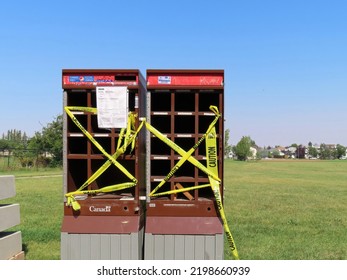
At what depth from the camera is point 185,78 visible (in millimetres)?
5660

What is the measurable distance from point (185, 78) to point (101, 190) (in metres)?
2.00

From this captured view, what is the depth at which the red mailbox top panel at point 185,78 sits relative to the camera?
5.62 meters

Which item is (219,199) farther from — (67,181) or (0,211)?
(0,211)

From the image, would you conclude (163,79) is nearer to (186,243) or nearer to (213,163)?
(213,163)

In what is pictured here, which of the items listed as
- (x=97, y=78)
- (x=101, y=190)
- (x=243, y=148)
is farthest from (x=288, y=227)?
(x=243, y=148)

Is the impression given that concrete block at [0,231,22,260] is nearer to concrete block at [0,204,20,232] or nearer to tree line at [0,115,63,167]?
concrete block at [0,204,20,232]

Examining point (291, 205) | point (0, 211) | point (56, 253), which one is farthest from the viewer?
point (291, 205)

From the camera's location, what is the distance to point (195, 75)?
18.5 feet

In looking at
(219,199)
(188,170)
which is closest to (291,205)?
(188,170)

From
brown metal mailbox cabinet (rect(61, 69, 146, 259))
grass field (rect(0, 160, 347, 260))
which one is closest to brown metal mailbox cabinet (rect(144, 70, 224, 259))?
brown metal mailbox cabinet (rect(61, 69, 146, 259))

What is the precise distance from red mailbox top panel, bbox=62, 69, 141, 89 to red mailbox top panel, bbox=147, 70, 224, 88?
25 cm

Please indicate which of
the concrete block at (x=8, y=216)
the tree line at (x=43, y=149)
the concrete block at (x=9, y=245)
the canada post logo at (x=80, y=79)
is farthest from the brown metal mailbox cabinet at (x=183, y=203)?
the tree line at (x=43, y=149)

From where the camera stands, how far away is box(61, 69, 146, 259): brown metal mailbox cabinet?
18.3 ft
